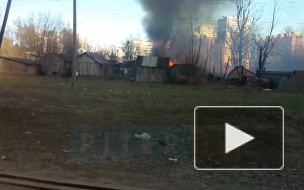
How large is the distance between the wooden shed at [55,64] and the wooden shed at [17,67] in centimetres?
138

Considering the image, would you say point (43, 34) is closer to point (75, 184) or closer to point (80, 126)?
point (80, 126)

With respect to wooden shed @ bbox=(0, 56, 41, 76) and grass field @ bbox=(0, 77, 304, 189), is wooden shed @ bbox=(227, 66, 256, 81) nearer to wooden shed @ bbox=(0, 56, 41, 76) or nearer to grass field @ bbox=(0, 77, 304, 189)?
grass field @ bbox=(0, 77, 304, 189)

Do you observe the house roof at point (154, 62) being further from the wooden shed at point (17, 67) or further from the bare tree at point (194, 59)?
the wooden shed at point (17, 67)

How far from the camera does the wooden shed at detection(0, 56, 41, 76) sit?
4316 cm

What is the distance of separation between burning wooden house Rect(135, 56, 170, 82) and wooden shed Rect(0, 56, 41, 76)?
16.5 meters

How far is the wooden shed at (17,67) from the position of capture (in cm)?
4316

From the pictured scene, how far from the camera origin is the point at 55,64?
46.1m

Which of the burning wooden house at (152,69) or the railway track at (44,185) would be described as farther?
the burning wooden house at (152,69)

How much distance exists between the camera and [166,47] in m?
44.4
